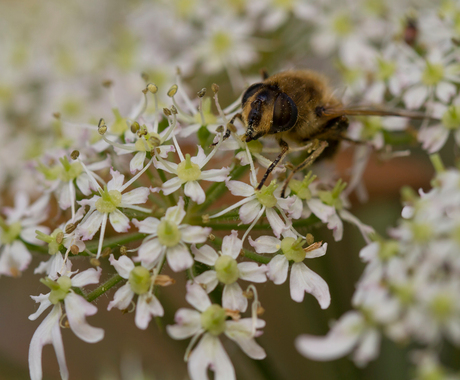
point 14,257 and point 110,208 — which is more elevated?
point 110,208

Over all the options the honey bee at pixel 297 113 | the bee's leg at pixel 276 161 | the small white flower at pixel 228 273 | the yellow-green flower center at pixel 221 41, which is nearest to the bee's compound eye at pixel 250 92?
the honey bee at pixel 297 113

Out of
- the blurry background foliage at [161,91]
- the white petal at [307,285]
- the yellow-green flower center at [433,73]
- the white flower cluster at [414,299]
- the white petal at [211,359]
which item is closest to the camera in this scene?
the white flower cluster at [414,299]

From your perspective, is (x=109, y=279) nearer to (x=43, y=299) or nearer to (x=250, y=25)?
(x=43, y=299)

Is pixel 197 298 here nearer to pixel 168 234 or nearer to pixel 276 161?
pixel 168 234

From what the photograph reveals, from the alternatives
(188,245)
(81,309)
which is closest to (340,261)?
(188,245)

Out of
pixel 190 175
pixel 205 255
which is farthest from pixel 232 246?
pixel 190 175

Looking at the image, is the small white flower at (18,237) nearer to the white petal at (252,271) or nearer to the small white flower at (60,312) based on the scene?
the small white flower at (60,312)
